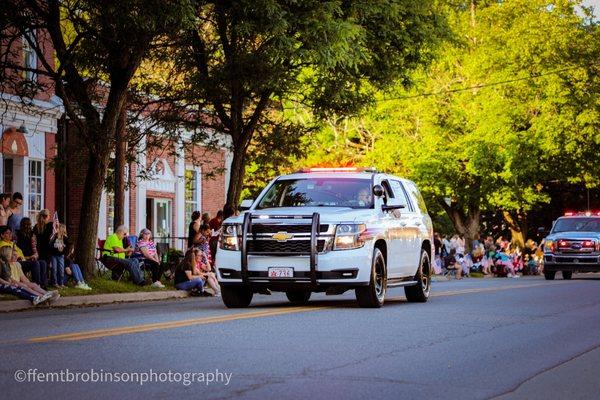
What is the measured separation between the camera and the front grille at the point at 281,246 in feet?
55.5

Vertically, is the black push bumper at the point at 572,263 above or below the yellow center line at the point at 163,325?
above

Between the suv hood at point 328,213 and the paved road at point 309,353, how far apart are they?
50.2 inches

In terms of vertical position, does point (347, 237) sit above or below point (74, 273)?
above

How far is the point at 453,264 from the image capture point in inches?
1687

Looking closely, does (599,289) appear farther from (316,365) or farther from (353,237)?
(316,365)

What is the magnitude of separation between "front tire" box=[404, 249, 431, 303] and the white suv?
116 cm

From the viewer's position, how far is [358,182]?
1845 centimetres

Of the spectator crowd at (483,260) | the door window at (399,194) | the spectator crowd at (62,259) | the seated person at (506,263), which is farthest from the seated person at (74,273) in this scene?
the seated person at (506,263)

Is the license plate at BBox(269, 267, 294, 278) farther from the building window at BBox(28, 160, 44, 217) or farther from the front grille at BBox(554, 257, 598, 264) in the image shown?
the front grille at BBox(554, 257, 598, 264)

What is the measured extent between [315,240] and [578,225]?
24643 mm

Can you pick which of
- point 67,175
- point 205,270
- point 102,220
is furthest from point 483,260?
point 205,270

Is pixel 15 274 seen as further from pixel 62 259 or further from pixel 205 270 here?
pixel 205 270

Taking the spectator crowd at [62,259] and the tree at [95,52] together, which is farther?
the tree at [95,52]

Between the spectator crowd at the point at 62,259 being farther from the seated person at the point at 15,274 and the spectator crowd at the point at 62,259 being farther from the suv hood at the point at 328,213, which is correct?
the suv hood at the point at 328,213
